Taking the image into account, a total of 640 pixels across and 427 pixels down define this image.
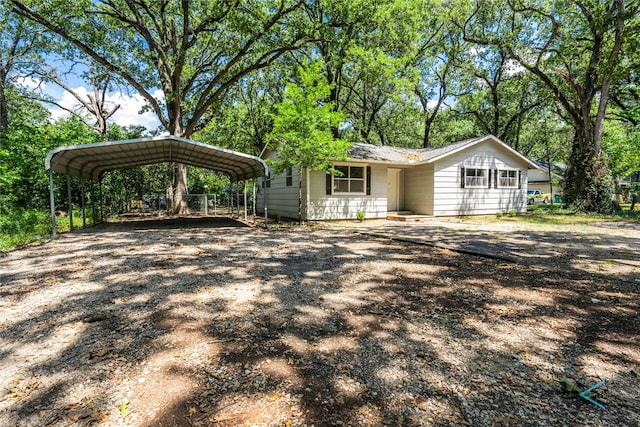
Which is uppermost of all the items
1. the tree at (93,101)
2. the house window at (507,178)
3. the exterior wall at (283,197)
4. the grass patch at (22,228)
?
the tree at (93,101)

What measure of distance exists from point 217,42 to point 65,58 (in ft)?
25.0

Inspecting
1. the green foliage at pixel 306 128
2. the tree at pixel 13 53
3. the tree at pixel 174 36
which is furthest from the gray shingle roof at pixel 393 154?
the tree at pixel 13 53

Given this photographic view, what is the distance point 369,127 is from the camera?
23.0 metres

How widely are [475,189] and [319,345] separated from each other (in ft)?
48.5

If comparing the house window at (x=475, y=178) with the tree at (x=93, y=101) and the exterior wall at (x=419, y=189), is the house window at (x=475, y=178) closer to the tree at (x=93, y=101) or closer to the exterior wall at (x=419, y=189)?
the exterior wall at (x=419, y=189)

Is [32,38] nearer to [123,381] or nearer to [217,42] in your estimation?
[217,42]

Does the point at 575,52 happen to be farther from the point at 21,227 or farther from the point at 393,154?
the point at 21,227

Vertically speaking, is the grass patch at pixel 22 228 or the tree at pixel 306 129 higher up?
the tree at pixel 306 129

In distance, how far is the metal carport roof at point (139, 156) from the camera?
847cm

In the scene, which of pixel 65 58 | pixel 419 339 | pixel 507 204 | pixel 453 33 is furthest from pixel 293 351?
pixel 453 33

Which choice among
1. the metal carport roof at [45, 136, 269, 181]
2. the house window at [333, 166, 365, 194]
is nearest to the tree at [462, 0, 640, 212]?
the house window at [333, 166, 365, 194]

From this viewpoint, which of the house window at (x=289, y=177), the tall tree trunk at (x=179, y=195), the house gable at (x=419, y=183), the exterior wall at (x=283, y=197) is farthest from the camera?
the tall tree trunk at (x=179, y=195)

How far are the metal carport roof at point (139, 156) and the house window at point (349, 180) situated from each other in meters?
3.35

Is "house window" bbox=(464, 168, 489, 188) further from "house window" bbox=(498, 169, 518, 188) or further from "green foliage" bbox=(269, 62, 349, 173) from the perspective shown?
"green foliage" bbox=(269, 62, 349, 173)
